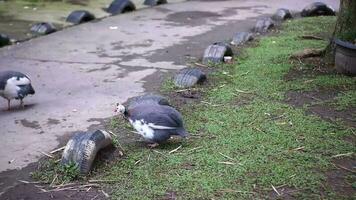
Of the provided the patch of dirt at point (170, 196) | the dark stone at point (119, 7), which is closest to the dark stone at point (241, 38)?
the dark stone at point (119, 7)

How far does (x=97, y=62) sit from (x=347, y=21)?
3478 mm

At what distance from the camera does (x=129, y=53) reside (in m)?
Result: 7.96

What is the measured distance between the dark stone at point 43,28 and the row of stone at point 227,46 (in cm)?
328

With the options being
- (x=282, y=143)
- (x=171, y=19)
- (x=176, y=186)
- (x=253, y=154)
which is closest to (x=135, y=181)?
(x=176, y=186)

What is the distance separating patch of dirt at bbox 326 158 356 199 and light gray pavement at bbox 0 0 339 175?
2350 millimetres

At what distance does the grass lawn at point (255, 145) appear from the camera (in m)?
3.76

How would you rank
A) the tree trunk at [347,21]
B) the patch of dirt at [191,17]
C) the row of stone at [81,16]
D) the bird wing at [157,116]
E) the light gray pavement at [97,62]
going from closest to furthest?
1. the bird wing at [157,116]
2. the light gray pavement at [97,62]
3. the tree trunk at [347,21]
4. the row of stone at [81,16]
5. the patch of dirt at [191,17]

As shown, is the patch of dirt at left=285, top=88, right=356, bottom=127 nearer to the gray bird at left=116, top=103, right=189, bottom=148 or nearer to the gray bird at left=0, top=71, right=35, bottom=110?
the gray bird at left=116, top=103, right=189, bottom=148

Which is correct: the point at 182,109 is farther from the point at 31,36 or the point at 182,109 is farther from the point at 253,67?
the point at 31,36

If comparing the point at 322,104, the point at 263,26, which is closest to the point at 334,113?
the point at 322,104

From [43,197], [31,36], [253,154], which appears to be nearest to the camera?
[43,197]

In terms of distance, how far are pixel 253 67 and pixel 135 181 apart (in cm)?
354

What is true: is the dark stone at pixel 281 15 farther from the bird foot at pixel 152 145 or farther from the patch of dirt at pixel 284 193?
the patch of dirt at pixel 284 193

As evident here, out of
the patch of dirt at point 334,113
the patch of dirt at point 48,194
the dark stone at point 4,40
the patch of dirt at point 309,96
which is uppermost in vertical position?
the dark stone at point 4,40
